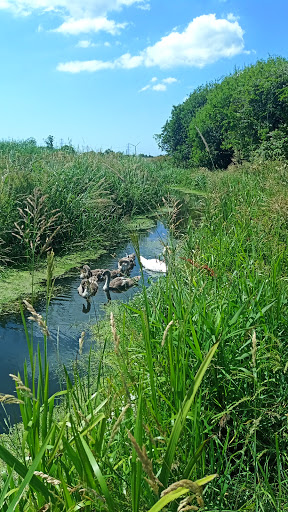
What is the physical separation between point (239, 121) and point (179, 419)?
18.0 metres

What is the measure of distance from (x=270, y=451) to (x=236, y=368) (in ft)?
1.25

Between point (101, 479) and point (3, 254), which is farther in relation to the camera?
point (3, 254)

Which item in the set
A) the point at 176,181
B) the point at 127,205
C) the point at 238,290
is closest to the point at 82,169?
the point at 127,205

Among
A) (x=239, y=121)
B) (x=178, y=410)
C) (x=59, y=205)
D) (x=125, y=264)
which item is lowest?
(x=125, y=264)

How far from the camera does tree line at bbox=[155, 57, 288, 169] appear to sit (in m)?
16.3

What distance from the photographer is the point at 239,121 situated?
17859mm

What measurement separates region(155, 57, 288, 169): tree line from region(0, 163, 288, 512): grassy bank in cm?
579

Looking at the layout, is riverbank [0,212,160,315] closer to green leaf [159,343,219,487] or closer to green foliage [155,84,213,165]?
green leaf [159,343,219,487]

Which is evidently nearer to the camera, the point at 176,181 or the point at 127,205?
the point at 127,205

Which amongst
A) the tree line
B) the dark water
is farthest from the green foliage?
the dark water

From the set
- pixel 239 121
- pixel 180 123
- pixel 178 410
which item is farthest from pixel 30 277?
pixel 180 123

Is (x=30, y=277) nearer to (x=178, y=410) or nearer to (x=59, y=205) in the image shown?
(x=59, y=205)

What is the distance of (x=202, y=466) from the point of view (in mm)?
1684

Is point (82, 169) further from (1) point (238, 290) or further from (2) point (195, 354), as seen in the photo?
(2) point (195, 354)
